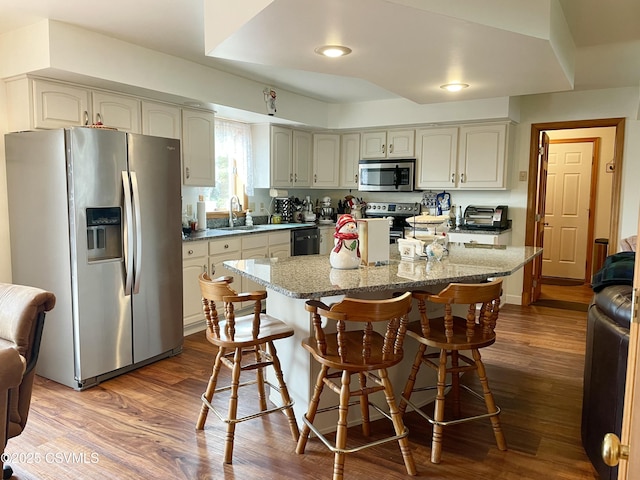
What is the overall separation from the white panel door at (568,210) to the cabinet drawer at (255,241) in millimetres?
4562

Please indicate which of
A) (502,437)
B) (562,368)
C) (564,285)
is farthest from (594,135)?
(502,437)

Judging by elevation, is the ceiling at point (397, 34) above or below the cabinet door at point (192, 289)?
above

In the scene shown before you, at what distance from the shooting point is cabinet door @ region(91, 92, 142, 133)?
362 cm

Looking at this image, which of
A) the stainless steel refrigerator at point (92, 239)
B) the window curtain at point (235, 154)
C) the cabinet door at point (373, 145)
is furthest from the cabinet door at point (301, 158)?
the stainless steel refrigerator at point (92, 239)

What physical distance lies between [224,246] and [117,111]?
1494 mm

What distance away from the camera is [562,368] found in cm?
357

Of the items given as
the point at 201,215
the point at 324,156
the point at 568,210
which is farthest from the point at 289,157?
the point at 568,210

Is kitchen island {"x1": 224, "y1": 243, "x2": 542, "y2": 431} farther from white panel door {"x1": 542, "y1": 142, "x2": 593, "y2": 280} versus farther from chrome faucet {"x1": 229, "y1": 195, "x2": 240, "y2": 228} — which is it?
white panel door {"x1": 542, "y1": 142, "x2": 593, "y2": 280}

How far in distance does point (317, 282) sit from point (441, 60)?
64.7 inches

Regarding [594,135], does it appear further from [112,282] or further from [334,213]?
[112,282]

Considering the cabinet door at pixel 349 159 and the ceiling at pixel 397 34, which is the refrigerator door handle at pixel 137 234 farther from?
the cabinet door at pixel 349 159

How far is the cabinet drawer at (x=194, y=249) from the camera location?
410 centimetres

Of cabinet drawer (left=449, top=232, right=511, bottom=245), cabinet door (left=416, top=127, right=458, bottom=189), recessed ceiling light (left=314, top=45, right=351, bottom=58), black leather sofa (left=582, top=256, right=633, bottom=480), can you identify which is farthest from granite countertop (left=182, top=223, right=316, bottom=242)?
black leather sofa (left=582, top=256, right=633, bottom=480)

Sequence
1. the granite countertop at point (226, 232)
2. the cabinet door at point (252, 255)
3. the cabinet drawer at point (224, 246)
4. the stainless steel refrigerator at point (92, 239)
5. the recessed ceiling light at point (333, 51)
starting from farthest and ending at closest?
the cabinet door at point (252, 255)
the cabinet drawer at point (224, 246)
the granite countertop at point (226, 232)
the stainless steel refrigerator at point (92, 239)
the recessed ceiling light at point (333, 51)
